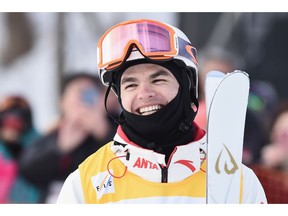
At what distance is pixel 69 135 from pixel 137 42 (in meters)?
2.66

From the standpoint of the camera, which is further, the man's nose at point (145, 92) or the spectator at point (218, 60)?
the spectator at point (218, 60)

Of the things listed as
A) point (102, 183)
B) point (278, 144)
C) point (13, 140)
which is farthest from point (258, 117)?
point (102, 183)

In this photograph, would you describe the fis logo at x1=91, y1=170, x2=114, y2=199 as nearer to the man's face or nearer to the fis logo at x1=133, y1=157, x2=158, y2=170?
the fis logo at x1=133, y1=157, x2=158, y2=170

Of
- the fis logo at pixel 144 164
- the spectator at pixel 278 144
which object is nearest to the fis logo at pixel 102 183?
the fis logo at pixel 144 164

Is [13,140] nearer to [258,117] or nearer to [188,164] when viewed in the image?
[258,117]

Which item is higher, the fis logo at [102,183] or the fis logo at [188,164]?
the fis logo at [188,164]

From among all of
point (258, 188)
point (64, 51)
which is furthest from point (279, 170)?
point (258, 188)

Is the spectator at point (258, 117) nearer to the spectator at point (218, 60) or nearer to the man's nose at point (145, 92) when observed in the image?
the spectator at point (218, 60)

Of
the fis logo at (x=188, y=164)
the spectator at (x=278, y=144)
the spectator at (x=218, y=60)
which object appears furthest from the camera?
the spectator at (x=278, y=144)

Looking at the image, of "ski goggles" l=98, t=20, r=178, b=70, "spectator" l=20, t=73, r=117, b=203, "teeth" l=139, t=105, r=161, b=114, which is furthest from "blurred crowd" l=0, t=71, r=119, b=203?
"teeth" l=139, t=105, r=161, b=114

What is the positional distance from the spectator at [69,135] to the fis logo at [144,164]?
7.23 feet

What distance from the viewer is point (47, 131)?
586 cm

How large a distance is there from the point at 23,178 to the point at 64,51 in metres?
1.10

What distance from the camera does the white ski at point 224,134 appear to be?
3119mm
